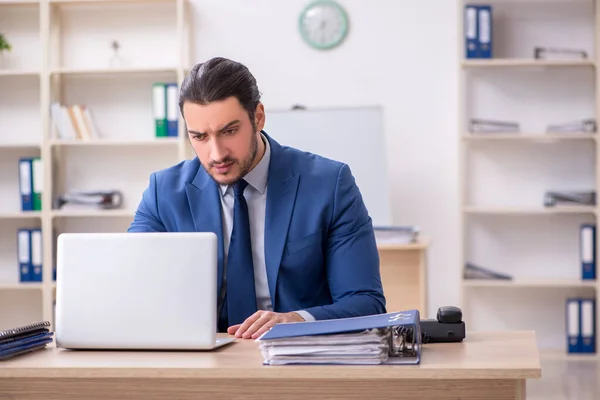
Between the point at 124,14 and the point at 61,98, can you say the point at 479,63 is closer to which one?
the point at 124,14

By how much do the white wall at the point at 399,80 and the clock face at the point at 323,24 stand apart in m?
0.05

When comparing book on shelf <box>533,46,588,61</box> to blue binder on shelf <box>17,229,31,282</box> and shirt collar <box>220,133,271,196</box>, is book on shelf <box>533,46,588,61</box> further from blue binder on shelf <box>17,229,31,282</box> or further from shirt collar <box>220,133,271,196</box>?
shirt collar <box>220,133,271,196</box>

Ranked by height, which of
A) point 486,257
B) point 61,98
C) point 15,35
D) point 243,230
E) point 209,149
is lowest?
point 486,257

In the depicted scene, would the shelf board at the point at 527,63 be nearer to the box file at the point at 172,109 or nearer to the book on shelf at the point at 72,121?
the box file at the point at 172,109

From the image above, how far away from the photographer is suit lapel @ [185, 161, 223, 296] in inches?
91.9

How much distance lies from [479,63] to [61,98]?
95.9 inches

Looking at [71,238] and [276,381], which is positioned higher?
[71,238]

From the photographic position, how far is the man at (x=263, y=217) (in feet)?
7.36

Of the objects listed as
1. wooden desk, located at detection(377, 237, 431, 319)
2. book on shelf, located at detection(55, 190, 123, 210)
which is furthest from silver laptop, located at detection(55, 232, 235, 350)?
book on shelf, located at detection(55, 190, 123, 210)

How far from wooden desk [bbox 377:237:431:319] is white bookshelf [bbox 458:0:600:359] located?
1.07 m

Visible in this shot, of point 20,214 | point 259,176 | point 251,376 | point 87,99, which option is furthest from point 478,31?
point 251,376

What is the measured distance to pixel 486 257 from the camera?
18.1 feet

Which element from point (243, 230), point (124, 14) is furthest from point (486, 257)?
point (243, 230)

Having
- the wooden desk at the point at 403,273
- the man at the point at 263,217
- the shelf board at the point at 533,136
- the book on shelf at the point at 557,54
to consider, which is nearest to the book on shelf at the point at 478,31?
the book on shelf at the point at 557,54
